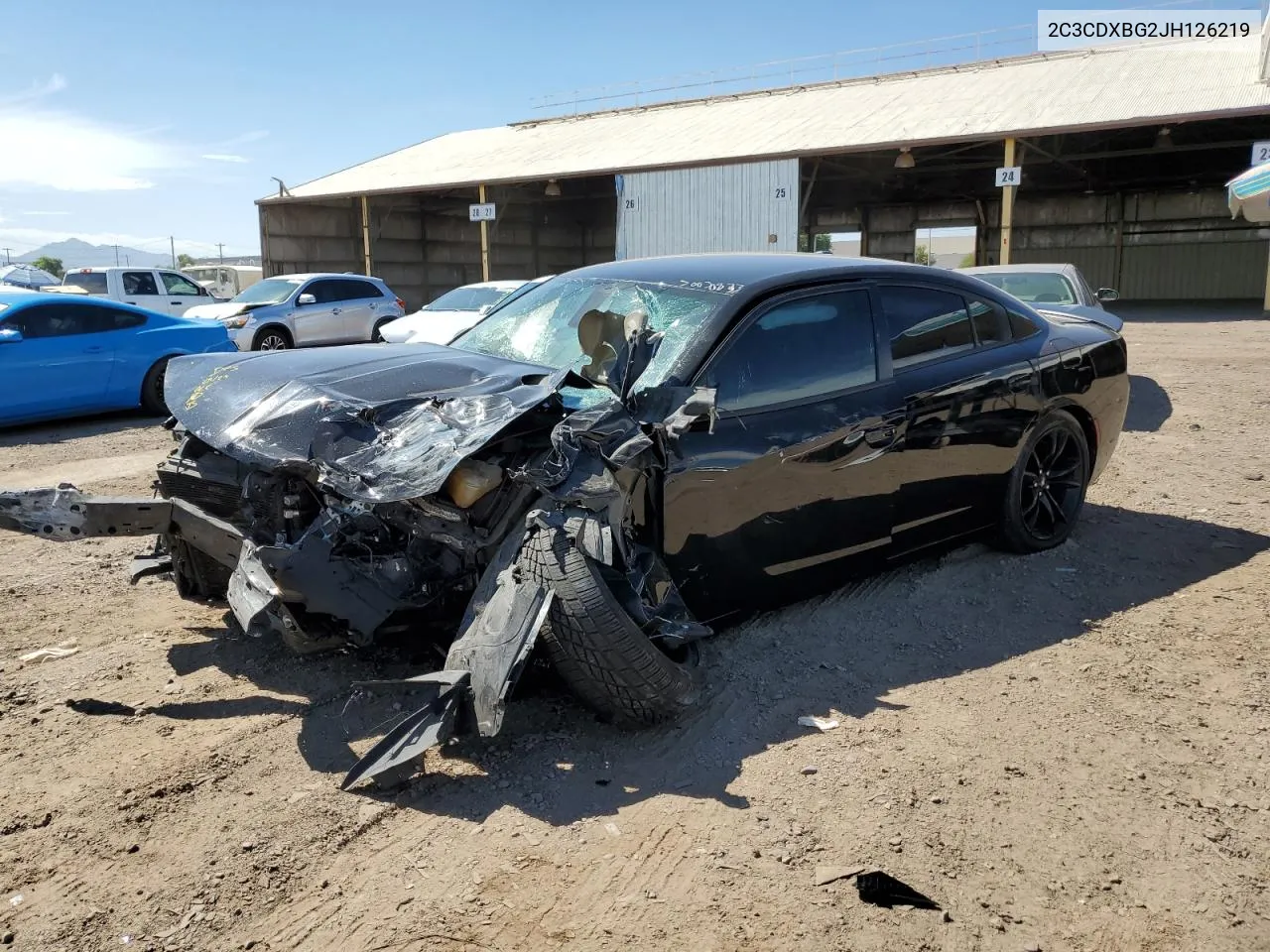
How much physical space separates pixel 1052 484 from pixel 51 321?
363 inches

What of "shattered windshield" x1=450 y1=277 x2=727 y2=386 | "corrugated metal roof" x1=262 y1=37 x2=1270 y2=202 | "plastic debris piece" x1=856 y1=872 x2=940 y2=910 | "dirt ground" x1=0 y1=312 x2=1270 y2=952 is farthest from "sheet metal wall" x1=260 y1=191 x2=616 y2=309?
"plastic debris piece" x1=856 y1=872 x2=940 y2=910

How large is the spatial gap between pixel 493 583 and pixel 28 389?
828 cm

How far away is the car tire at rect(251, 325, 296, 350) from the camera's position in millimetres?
16391

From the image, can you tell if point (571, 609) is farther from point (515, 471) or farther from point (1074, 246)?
point (1074, 246)

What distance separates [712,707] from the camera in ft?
11.8

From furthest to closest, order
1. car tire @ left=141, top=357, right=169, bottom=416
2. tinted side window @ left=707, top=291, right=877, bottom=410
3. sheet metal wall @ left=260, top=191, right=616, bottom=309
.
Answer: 1. sheet metal wall @ left=260, top=191, right=616, bottom=309
2. car tire @ left=141, top=357, right=169, bottom=416
3. tinted side window @ left=707, top=291, right=877, bottom=410

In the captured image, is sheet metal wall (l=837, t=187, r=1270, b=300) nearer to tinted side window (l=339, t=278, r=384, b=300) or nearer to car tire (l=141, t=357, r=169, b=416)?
tinted side window (l=339, t=278, r=384, b=300)

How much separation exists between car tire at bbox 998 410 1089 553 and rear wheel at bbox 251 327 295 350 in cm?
1395

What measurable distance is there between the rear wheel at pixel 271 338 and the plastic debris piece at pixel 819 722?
14703mm

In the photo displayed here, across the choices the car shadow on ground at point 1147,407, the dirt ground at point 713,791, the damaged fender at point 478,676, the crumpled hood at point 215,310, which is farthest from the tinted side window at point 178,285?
the damaged fender at point 478,676

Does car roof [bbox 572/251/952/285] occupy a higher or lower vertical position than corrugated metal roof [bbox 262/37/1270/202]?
lower

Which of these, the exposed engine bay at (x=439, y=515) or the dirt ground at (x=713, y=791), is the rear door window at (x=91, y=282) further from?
the exposed engine bay at (x=439, y=515)

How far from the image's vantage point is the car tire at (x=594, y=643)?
314 cm

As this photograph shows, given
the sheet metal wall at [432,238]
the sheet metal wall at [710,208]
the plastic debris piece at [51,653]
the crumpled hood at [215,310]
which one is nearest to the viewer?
the plastic debris piece at [51,653]
